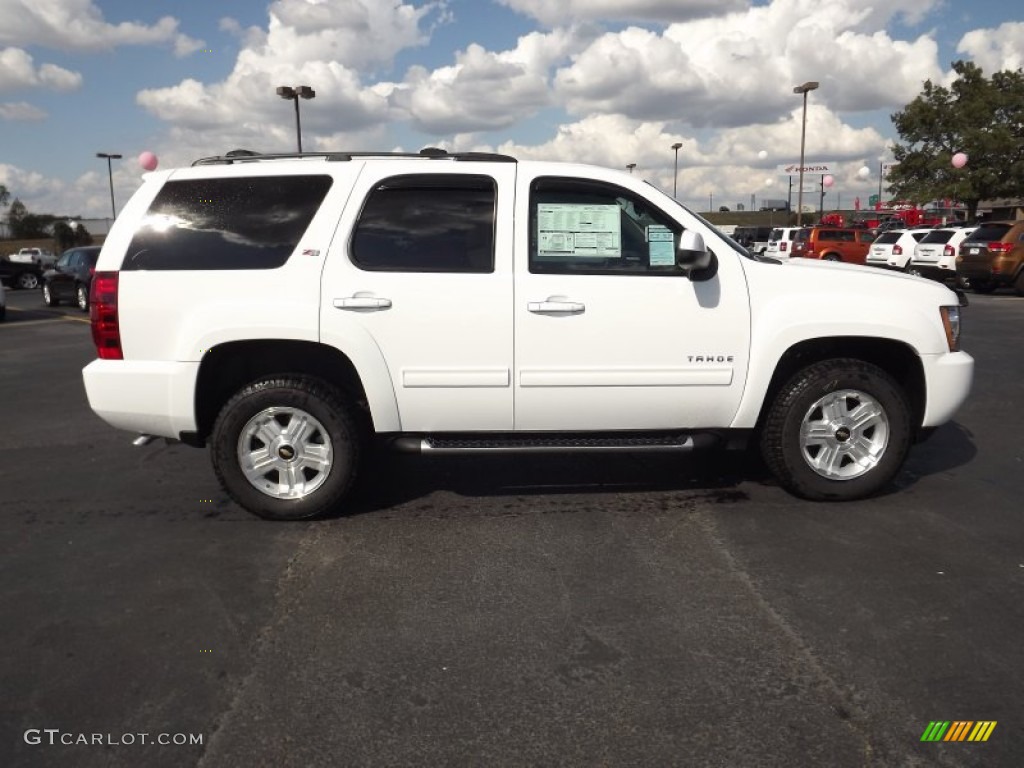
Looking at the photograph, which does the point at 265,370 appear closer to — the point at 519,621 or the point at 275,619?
the point at 275,619

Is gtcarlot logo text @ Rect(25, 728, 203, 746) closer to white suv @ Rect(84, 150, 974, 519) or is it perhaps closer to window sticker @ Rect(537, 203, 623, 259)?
white suv @ Rect(84, 150, 974, 519)

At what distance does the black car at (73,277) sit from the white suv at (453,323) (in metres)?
16.8

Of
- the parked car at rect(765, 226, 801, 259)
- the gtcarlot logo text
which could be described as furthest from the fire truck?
the gtcarlot logo text

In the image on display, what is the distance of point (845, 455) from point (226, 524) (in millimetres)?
3510

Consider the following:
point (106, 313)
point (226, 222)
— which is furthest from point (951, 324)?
point (106, 313)

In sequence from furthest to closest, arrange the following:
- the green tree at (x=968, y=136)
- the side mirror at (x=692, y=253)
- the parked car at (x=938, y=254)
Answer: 1. the green tree at (x=968, y=136)
2. the parked car at (x=938, y=254)
3. the side mirror at (x=692, y=253)

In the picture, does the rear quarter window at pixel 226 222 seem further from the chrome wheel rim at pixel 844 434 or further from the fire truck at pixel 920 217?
the fire truck at pixel 920 217

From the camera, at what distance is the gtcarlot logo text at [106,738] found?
2482 millimetres

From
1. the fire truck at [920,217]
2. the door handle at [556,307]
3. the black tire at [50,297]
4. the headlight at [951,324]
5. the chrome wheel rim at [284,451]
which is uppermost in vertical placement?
the fire truck at [920,217]

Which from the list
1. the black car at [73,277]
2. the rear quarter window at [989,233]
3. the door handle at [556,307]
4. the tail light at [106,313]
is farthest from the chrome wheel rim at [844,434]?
the black car at [73,277]

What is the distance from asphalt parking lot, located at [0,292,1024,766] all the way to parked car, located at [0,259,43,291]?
28909 mm

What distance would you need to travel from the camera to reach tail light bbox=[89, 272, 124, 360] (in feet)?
13.7

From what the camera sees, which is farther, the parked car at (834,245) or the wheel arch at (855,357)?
the parked car at (834,245)

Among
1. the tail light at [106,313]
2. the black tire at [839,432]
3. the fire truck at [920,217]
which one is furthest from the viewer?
the fire truck at [920,217]
